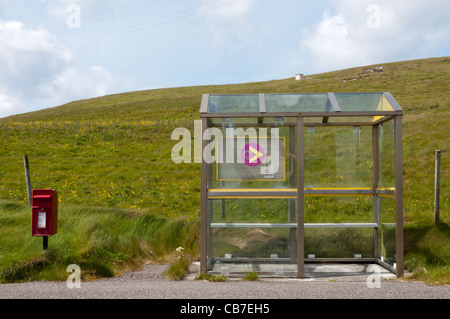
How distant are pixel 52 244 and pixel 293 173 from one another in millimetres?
4070

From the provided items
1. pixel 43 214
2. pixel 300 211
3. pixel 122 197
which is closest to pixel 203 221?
pixel 300 211

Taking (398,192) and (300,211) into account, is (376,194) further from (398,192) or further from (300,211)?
(300,211)

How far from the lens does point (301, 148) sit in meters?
6.84

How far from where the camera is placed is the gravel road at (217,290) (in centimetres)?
506

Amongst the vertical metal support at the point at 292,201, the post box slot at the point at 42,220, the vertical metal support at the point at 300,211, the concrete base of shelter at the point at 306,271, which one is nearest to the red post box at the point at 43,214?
the post box slot at the point at 42,220

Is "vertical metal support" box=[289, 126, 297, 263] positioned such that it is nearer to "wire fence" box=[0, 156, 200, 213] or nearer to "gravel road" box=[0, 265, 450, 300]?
"gravel road" box=[0, 265, 450, 300]

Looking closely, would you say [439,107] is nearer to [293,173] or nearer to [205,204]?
[293,173]

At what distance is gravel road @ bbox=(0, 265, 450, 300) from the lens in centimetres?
506

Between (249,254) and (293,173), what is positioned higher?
(293,173)

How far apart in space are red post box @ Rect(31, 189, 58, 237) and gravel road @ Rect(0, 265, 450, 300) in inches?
35.5

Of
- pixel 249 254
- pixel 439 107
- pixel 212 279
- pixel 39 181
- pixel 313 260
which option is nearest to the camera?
pixel 212 279

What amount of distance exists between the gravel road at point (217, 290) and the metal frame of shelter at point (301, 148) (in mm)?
983

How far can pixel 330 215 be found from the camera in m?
8.30
